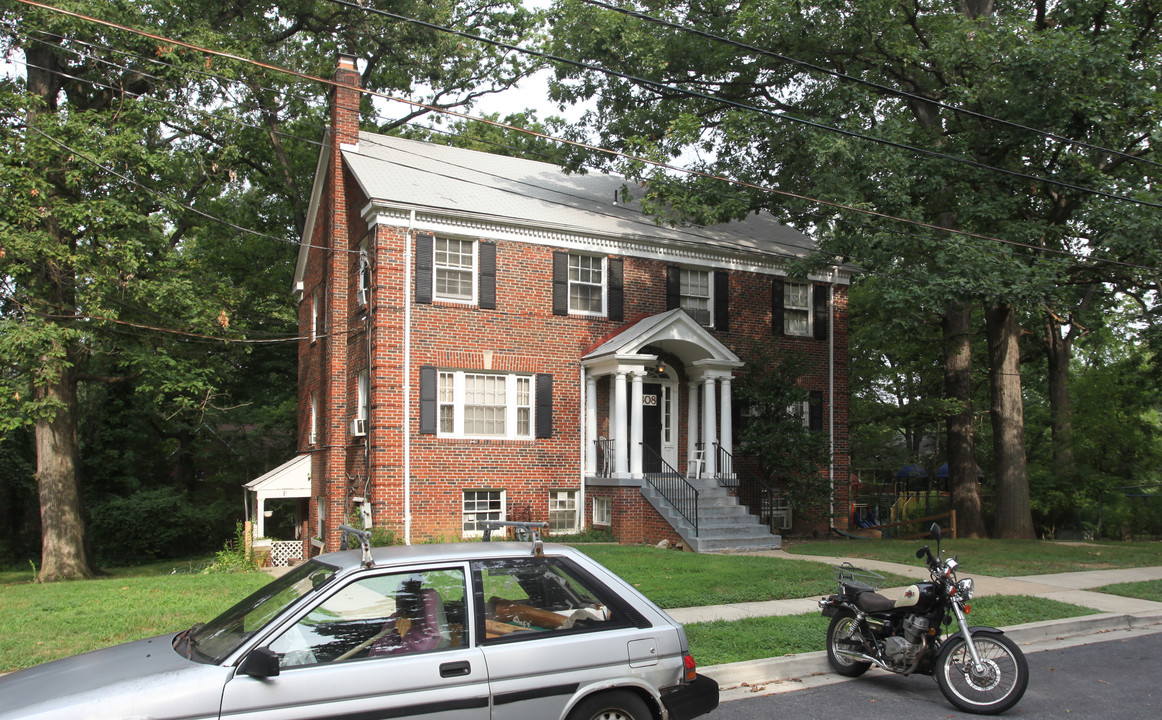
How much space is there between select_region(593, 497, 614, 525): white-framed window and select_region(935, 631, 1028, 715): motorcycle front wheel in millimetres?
12819

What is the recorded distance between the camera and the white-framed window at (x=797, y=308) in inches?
919

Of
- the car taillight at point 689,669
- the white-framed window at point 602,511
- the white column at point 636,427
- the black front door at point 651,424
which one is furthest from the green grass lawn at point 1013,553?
the car taillight at point 689,669

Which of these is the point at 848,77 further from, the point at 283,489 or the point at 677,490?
the point at 283,489

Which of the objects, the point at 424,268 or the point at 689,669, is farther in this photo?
the point at 424,268

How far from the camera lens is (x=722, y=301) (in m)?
22.3

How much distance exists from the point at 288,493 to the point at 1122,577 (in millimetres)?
18091

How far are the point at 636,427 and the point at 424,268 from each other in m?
5.79

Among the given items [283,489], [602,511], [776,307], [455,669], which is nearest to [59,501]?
[283,489]

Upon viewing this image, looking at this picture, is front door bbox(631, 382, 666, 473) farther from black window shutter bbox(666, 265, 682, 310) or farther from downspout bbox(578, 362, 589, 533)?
black window shutter bbox(666, 265, 682, 310)

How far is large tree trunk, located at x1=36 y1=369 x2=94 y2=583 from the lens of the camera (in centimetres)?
2033

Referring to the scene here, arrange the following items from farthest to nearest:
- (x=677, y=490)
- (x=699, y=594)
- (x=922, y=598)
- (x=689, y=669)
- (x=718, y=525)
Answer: (x=677, y=490)
(x=718, y=525)
(x=699, y=594)
(x=922, y=598)
(x=689, y=669)

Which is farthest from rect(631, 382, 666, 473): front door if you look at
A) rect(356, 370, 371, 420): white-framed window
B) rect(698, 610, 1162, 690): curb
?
rect(698, 610, 1162, 690): curb

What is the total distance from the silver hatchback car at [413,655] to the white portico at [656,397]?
1398 centimetres

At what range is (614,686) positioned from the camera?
5094 mm
